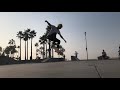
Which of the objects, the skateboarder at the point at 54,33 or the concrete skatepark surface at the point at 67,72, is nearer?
the concrete skatepark surface at the point at 67,72

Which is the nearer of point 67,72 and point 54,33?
point 67,72

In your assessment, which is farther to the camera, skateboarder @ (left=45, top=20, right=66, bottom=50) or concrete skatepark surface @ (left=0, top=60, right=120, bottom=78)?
skateboarder @ (left=45, top=20, right=66, bottom=50)

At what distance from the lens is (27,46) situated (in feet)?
310

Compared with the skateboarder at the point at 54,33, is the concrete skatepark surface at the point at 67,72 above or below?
below

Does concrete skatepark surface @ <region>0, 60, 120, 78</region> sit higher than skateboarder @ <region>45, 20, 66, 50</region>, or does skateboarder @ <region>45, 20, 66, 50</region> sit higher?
skateboarder @ <region>45, 20, 66, 50</region>

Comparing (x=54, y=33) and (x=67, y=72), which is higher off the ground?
(x=54, y=33)
